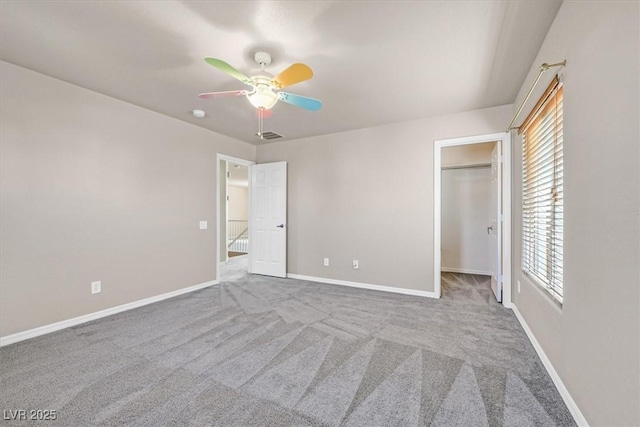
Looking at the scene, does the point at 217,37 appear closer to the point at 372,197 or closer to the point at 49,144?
the point at 49,144

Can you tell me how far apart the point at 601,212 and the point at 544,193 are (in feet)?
3.34

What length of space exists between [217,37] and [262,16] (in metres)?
0.44

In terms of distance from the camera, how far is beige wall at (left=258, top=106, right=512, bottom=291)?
3.73 metres

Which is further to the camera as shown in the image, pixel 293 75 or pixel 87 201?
pixel 87 201

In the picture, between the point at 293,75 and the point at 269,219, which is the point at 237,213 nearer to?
the point at 269,219

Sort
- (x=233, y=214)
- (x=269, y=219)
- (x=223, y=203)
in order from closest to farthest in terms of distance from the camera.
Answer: (x=269, y=219)
(x=223, y=203)
(x=233, y=214)

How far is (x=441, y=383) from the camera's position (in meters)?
1.82

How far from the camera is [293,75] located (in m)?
1.97

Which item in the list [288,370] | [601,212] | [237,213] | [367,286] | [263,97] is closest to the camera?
[601,212]

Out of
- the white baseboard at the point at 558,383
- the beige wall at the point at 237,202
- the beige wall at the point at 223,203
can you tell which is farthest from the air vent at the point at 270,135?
the beige wall at the point at 237,202

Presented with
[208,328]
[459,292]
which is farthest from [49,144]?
[459,292]

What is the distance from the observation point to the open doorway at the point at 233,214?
4.98 meters

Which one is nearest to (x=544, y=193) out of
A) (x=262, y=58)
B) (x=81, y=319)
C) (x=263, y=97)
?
(x=263, y=97)

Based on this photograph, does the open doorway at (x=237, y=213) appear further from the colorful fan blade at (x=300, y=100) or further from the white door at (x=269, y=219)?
the colorful fan blade at (x=300, y=100)
